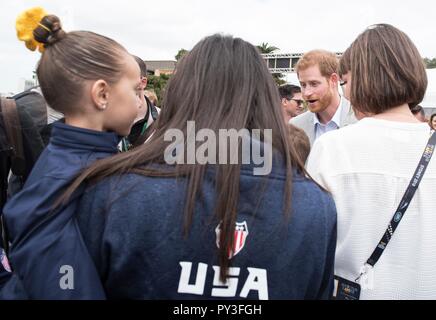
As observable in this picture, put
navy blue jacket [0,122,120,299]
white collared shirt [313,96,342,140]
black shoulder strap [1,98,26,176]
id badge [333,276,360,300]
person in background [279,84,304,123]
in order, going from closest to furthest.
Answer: navy blue jacket [0,122,120,299]
id badge [333,276,360,300]
black shoulder strap [1,98,26,176]
white collared shirt [313,96,342,140]
person in background [279,84,304,123]

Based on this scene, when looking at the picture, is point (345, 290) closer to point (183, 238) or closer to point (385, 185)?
point (385, 185)

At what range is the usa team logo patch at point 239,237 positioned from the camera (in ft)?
3.66

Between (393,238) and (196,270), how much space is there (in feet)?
2.42

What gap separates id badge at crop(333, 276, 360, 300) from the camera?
143cm

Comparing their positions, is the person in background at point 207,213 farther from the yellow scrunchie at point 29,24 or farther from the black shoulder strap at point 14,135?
the black shoulder strap at point 14,135

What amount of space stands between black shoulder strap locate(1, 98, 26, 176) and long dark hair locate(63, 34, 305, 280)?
4.03ft

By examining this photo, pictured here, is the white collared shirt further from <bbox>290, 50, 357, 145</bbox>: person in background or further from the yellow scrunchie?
the yellow scrunchie

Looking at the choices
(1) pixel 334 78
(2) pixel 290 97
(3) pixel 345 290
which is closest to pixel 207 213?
(3) pixel 345 290

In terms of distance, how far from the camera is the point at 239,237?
112 centimetres

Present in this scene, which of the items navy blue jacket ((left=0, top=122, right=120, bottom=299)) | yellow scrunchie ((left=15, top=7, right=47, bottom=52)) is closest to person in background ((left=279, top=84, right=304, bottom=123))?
yellow scrunchie ((left=15, top=7, right=47, bottom=52))

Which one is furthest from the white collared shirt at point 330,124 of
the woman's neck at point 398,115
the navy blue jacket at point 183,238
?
the navy blue jacket at point 183,238

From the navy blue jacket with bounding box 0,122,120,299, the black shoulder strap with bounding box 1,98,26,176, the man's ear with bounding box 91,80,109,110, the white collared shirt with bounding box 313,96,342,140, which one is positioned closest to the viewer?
the navy blue jacket with bounding box 0,122,120,299
